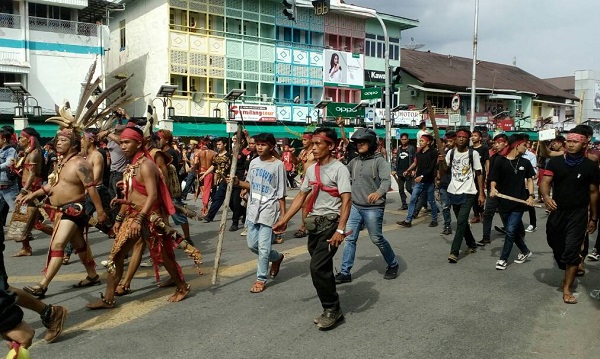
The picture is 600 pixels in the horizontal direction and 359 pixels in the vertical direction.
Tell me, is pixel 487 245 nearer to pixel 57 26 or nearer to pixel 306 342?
pixel 306 342

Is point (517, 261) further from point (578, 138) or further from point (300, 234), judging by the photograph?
point (300, 234)

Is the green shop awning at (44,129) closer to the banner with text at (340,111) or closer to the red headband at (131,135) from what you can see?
the banner with text at (340,111)

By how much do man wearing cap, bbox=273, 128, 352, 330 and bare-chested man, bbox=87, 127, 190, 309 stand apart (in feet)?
3.77

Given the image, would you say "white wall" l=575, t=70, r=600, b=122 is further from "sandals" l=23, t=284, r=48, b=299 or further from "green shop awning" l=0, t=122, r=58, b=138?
"sandals" l=23, t=284, r=48, b=299

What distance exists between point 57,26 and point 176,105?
667cm

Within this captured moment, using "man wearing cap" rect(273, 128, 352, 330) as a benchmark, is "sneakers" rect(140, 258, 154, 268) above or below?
below

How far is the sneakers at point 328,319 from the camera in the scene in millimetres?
4633

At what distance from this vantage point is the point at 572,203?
564cm

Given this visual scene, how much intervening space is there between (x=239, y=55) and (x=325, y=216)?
27.4 m

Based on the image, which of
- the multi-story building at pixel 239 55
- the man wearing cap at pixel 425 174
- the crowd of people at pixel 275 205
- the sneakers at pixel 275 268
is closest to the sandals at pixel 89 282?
the crowd of people at pixel 275 205

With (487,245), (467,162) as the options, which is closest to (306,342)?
(467,162)

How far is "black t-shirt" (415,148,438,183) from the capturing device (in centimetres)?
1016

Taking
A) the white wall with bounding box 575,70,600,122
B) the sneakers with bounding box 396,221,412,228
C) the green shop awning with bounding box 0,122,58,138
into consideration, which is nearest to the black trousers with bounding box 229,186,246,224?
the sneakers with bounding box 396,221,412,228

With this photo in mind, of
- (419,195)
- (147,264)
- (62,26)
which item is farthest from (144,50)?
(147,264)
